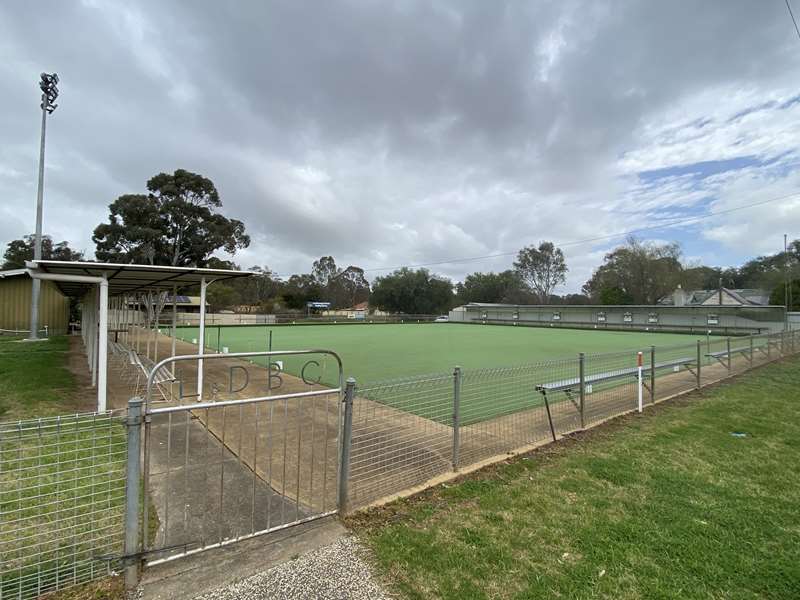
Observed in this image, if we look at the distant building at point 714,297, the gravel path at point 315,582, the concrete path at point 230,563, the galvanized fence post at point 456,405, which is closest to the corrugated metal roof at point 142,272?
the concrete path at point 230,563

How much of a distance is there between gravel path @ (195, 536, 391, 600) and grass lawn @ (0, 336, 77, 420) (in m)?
5.58

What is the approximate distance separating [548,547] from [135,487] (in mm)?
2652

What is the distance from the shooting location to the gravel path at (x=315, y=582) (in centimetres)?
224

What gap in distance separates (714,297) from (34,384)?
68964 mm

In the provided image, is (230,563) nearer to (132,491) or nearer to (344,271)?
(132,491)

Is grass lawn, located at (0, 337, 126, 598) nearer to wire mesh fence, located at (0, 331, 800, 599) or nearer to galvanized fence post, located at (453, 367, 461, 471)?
wire mesh fence, located at (0, 331, 800, 599)

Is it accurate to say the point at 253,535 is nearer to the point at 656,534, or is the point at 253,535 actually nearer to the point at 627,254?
the point at 656,534

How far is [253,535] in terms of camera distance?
2.77 metres

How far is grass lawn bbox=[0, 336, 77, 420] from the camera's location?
6.14 metres

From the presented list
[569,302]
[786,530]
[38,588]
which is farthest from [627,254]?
[38,588]

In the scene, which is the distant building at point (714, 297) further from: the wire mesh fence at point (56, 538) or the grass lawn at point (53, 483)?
the wire mesh fence at point (56, 538)

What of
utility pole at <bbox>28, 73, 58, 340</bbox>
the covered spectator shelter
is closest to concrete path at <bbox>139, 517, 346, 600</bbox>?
the covered spectator shelter

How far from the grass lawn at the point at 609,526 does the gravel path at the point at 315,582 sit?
15cm

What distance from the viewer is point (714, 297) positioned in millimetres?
54781
